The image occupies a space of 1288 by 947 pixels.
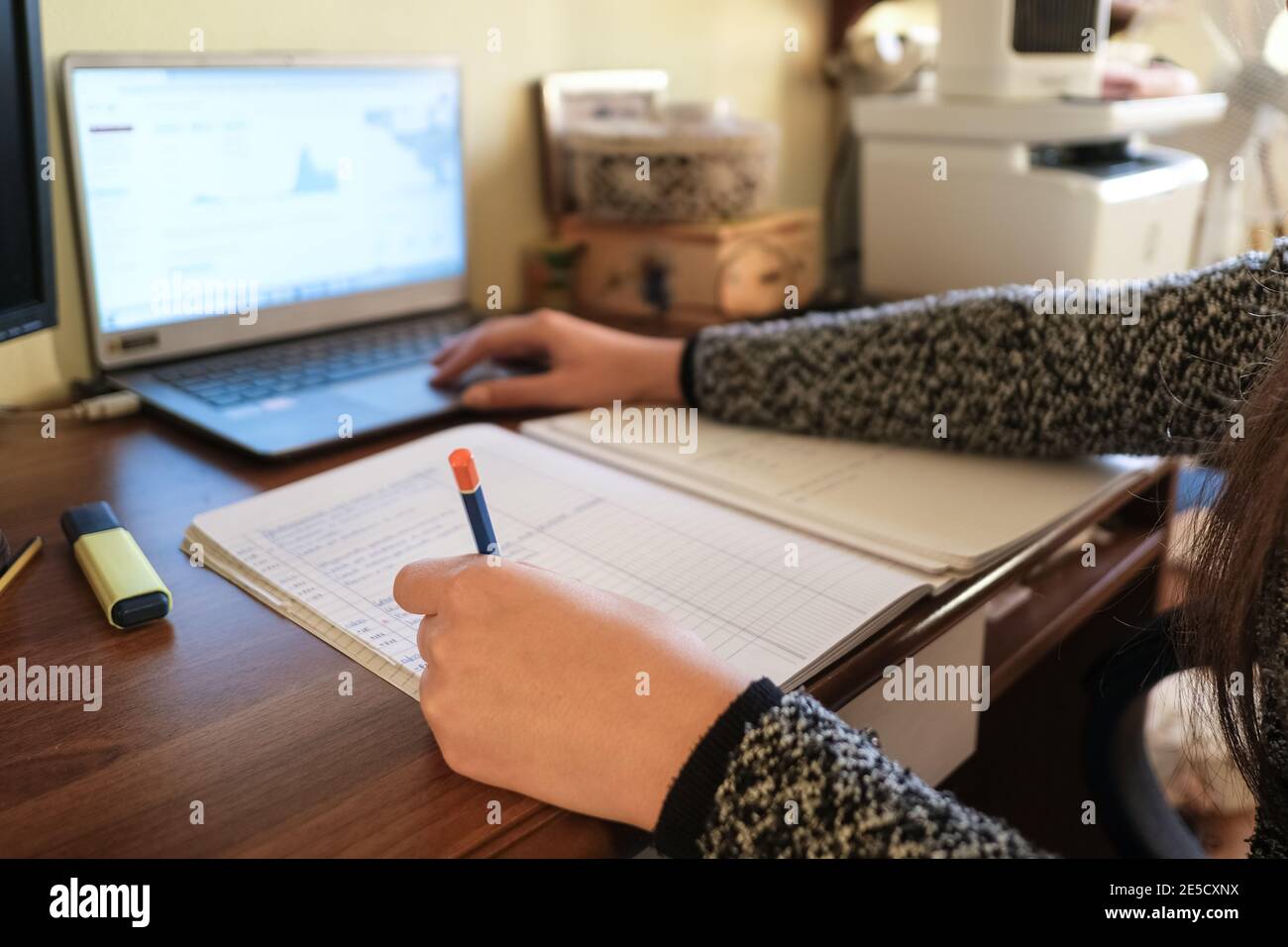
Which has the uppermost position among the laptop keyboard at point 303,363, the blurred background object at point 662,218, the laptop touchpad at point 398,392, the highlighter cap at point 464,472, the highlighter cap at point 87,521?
the blurred background object at point 662,218

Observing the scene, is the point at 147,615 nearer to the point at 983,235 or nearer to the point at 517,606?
the point at 517,606

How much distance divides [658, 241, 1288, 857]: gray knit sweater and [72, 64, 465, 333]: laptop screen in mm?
401

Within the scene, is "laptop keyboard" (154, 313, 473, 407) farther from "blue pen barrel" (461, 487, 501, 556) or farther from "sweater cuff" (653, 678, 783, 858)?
"sweater cuff" (653, 678, 783, 858)

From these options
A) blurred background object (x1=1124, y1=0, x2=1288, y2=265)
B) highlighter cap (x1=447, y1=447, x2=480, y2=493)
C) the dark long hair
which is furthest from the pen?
blurred background object (x1=1124, y1=0, x2=1288, y2=265)

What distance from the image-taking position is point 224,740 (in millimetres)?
512

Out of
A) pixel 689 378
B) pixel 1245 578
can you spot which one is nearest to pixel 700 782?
pixel 1245 578

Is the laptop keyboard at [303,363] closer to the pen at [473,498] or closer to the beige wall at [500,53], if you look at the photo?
the beige wall at [500,53]

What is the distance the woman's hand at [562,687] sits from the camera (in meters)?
0.48

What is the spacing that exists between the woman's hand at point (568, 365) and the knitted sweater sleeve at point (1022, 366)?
0.04 meters

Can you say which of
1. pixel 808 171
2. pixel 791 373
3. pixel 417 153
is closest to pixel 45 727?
pixel 791 373

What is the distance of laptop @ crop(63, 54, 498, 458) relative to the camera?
0.90 m

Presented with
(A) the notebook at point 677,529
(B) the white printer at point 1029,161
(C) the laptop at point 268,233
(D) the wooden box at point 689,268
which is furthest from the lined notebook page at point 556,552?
(B) the white printer at point 1029,161

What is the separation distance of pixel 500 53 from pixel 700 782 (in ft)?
3.41
